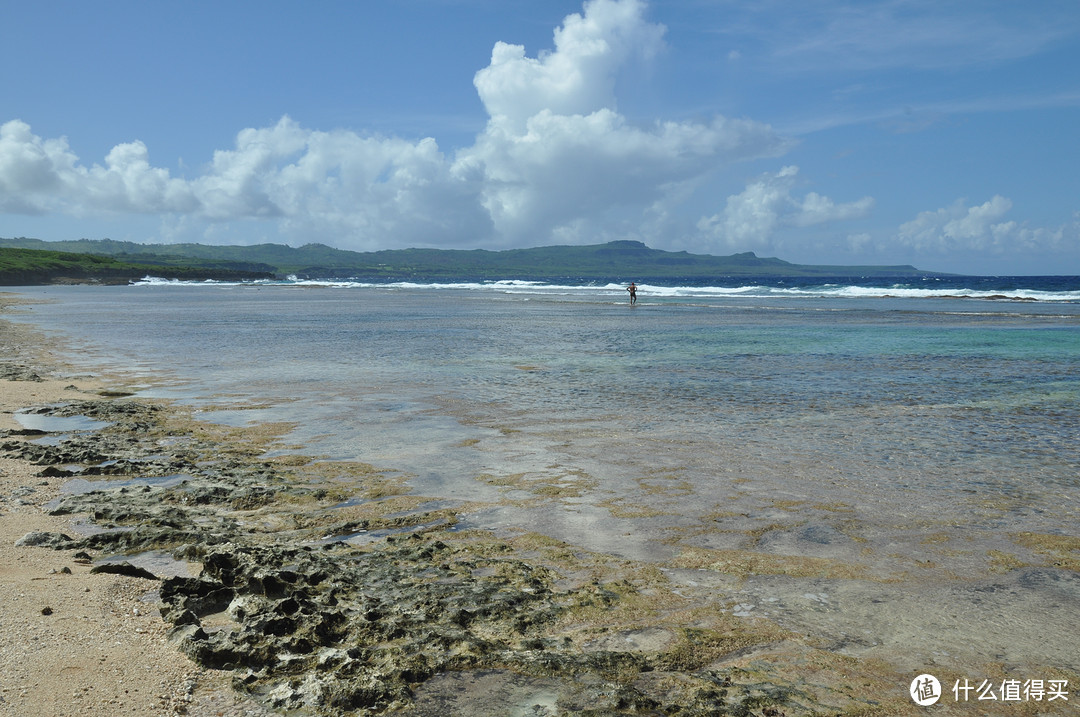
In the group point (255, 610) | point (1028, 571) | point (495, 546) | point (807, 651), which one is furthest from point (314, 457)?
point (1028, 571)

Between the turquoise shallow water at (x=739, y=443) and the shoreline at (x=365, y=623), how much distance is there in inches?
27.9

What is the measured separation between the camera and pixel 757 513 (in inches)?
335

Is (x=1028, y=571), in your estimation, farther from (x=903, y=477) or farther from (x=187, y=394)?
(x=187, y=394)

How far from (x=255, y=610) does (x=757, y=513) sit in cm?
556

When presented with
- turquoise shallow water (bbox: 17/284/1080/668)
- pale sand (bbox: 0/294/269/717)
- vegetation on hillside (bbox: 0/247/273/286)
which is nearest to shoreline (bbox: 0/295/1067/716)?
pale sand (bbox: 0/294/269/717)

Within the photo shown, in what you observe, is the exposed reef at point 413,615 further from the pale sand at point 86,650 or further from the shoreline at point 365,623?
the pale sand at point 86,650

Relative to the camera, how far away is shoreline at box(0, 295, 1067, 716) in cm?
466

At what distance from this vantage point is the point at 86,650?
492 cm

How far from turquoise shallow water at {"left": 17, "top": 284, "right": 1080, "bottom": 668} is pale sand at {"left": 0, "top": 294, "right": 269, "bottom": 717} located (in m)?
3.56

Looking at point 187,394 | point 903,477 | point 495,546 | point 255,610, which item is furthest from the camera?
point 187,394

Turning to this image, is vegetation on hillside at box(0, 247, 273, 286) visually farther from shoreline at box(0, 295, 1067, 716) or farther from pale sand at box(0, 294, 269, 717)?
pale sand at box(0, 294, 269, 717)

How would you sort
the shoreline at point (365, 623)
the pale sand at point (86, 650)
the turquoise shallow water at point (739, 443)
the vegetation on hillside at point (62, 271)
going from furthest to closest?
the vegetation on hillside at point (62, 271), the turquoise shallow water at point (739, 443), the shoreline at point (365, 623), the pale sand at point (86, 650)

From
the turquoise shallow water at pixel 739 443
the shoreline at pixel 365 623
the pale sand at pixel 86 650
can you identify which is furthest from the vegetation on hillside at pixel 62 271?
the pale sand at pixel 86 650

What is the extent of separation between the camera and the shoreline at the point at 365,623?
4656mm
